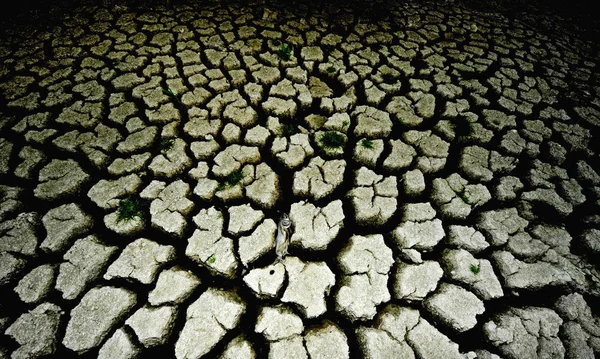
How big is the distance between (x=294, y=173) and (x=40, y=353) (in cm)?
129

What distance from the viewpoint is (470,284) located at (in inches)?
52.0

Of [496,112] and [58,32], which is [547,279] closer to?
[496,112]

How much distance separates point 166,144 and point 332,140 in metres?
0.99

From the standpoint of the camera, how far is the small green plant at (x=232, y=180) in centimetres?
158

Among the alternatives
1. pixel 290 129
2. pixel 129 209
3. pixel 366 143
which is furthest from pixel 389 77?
pixel 129 209

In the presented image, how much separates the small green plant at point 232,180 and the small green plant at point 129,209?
40 centimetres

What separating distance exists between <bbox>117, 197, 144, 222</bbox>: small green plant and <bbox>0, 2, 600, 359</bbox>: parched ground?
0.01m

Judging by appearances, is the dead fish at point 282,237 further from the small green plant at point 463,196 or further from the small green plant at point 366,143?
the small green plant at point 463,196

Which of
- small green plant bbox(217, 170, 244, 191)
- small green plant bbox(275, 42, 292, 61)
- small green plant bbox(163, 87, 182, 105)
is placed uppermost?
small green plant bbox(275, 42, 292, 61)

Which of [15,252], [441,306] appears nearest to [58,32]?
[15,252]

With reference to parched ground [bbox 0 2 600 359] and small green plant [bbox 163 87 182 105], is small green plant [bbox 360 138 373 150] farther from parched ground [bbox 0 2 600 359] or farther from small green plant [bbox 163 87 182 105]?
small green plant [bbox 163 87 182 105]

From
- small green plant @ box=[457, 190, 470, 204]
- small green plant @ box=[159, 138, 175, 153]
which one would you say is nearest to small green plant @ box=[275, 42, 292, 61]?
small green plant @ box=[159, 138, 175, 153]

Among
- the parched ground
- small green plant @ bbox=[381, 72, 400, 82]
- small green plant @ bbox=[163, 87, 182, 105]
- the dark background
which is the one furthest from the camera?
the dark background

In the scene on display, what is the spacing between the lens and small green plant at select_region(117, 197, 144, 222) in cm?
145
